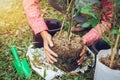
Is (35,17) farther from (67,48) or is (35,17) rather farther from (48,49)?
Answer: (67,48)

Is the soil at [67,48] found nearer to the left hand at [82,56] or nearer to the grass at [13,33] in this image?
the left hand at [82,56]

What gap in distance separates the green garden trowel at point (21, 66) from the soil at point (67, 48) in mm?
332

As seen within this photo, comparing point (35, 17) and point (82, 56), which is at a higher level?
point (35, 17)

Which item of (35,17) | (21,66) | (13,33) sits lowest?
(21,66)

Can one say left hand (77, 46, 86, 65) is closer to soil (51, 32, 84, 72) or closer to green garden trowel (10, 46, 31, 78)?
soil (51, 32, 84, 72)

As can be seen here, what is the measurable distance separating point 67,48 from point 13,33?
1112 mm

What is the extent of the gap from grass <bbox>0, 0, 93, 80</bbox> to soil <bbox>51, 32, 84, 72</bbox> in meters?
0.21

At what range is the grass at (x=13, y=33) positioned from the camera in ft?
10.00

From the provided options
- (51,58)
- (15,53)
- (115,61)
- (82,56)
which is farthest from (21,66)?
(115,61)

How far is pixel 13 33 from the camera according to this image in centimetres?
367

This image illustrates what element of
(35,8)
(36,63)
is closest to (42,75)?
(36,63)

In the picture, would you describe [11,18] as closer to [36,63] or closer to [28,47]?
[28,47]

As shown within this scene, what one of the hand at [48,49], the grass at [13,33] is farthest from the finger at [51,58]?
the grass at [13,33]

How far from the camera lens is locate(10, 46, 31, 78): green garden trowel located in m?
2.96
